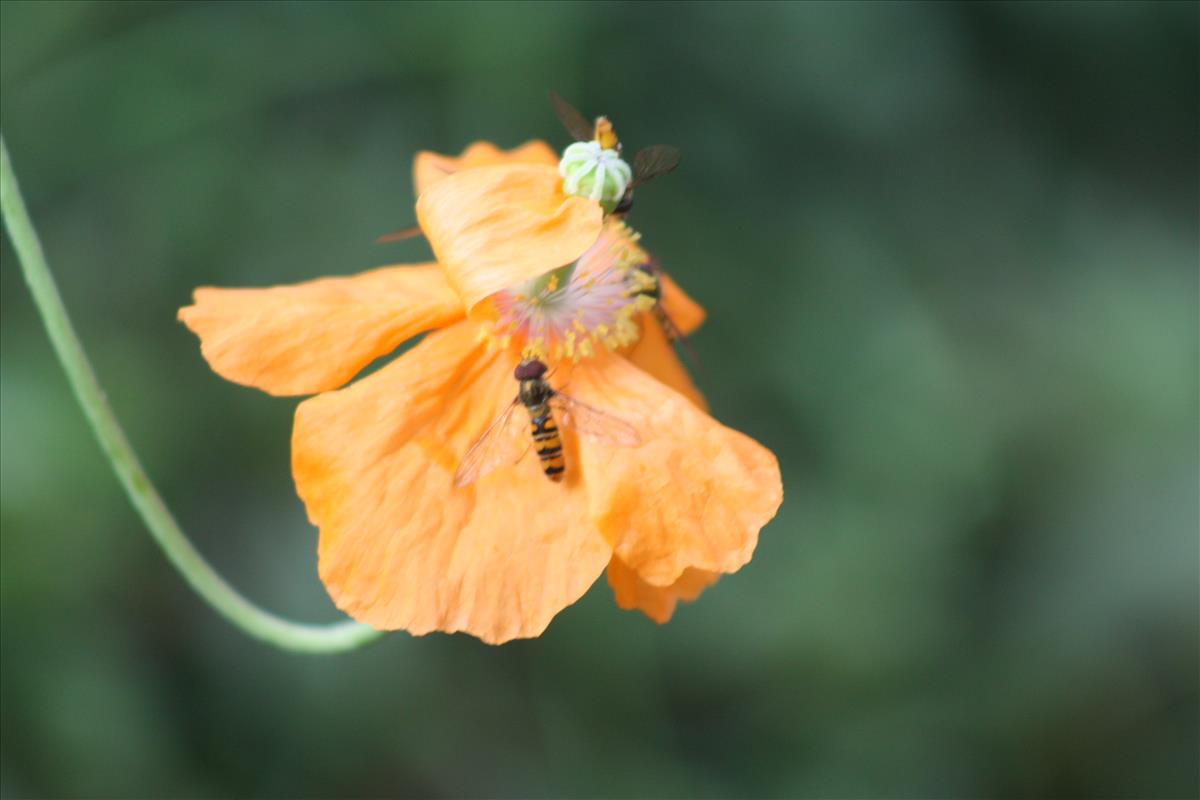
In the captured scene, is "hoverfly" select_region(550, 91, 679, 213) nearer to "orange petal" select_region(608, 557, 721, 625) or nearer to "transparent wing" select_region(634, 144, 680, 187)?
"transparent wing" select_region(634, 144, 680, 187)

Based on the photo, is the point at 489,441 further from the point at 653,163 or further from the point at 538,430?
the point at 653,163

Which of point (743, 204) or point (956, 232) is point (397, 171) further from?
point (956, 232)

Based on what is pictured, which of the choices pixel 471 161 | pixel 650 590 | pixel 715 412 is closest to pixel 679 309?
pixel 471 161

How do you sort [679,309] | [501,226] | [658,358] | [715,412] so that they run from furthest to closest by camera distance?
[715,412] → [679,309] → [658,358] → [501,226]

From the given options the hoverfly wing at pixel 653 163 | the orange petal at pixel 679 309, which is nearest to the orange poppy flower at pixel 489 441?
the hoverfly wing at pixel 653 163

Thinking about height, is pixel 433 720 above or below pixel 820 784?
above

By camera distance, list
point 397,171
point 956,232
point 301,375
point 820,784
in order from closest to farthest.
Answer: point 301,375 < point 820,784 < point 397,171 < point 956,232

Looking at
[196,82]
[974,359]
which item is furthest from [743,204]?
[196,82]
